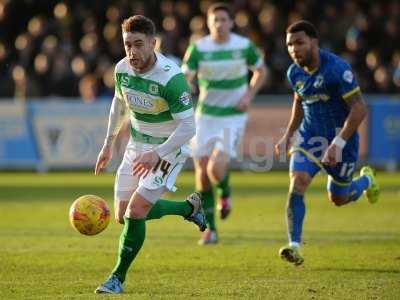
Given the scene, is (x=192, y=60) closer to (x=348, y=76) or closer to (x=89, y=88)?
(x=348, y=76)

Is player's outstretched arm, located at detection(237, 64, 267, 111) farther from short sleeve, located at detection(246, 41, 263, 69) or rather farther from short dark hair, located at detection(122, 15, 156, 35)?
short dark hair, located at detection(122, 15, 156, 35)

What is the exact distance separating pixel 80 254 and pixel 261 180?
32.2 feet

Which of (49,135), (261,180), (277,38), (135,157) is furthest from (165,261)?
(277,38)

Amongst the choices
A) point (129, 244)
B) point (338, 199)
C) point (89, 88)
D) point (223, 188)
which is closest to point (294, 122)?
point (338, 199)

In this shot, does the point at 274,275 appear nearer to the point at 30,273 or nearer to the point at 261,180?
the point at 30,273

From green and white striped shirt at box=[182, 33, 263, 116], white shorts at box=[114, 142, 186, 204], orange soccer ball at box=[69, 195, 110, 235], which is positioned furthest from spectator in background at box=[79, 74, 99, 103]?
orange soccer ball at box=[69, 195, 110, 235]

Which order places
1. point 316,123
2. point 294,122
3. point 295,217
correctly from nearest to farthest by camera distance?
point 295,217
point 316,123
point 294,122

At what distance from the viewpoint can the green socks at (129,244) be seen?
8594mm

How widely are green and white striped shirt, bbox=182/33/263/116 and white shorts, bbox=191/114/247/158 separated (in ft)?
0.30

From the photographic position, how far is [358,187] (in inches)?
447

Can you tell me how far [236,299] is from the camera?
820 cm

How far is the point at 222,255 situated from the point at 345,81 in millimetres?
2382

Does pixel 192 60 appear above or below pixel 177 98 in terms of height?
below

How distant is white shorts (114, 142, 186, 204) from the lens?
8.75 meters
